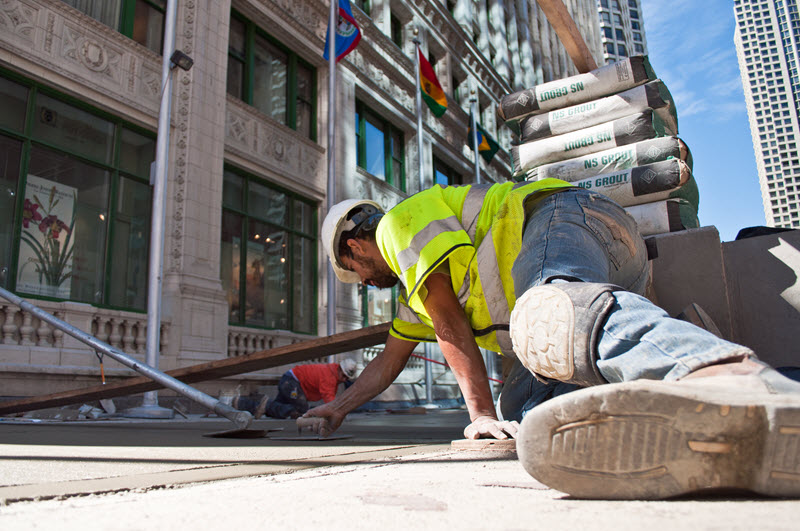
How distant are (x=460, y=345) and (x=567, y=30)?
3330 mm

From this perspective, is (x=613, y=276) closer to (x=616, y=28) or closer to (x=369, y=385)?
(x=369, y=385)

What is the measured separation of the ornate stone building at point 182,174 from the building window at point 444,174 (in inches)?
150

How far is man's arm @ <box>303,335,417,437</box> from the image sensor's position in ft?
10.2

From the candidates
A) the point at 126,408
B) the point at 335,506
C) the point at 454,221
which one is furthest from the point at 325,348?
the point at 126,408

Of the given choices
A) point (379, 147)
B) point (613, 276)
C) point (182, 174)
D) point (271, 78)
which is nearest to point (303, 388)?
point (182, 174)

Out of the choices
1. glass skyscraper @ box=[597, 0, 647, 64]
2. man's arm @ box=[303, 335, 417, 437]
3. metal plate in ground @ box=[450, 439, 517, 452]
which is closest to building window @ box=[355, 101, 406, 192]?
man's arm @ box=[303, 335, 417, 437]

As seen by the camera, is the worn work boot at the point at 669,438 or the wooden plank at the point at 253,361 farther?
the wooden plank at the point at 253,361

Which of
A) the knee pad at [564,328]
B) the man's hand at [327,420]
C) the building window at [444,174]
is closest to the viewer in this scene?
the knee pad at [564,328]

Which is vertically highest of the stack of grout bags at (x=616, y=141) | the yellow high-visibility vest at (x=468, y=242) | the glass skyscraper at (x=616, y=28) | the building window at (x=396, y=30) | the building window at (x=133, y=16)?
the glass skyscraper at (x=616, y=28)

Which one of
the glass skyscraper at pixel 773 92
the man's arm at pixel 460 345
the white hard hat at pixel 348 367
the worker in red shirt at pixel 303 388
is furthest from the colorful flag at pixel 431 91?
the glass skyscraper at pixel 773 92

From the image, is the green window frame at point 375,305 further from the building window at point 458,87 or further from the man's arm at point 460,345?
the man's arm at point 460,345

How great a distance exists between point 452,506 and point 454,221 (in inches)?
55.5

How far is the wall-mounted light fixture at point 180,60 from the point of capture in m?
7.55

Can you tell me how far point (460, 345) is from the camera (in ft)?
7.51
